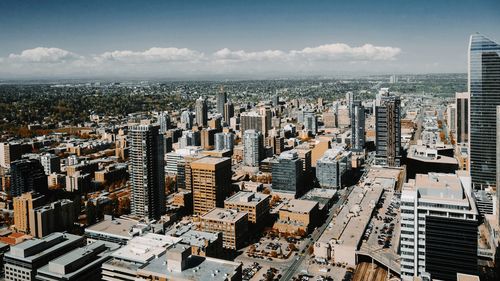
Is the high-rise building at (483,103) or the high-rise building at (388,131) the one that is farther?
the high-rise building at (388,131)

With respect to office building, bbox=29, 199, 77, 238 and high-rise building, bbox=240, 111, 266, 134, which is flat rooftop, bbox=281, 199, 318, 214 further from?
high-rise building, bbox=240, 111, 266, 134

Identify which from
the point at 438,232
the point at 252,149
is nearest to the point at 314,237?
the point at 438,232

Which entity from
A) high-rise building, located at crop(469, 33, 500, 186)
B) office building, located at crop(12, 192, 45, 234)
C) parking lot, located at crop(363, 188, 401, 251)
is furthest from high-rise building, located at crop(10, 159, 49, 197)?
high-rise building, located at crop(469, 33, 500, 186)

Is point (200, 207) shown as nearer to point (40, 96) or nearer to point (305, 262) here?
point (305, 262)

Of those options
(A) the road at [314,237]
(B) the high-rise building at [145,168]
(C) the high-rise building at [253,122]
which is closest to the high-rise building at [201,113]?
(C) the high-rise building at [253,122]

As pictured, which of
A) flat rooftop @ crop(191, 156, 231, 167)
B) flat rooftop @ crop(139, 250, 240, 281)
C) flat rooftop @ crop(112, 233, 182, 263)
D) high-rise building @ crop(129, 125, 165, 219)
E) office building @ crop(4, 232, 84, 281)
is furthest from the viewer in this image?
flat rooftop @ crop(191, 156, 231, 167)

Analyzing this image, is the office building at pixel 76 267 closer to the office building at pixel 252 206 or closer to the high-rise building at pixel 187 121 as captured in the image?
the office building at pixel 252 206
